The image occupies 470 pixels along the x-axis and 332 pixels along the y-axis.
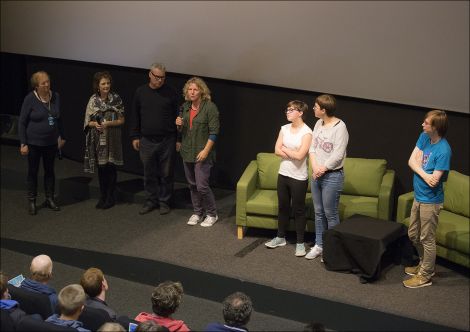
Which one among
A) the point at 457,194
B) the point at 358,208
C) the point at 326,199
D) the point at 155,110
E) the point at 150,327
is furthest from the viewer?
the point at 155,110

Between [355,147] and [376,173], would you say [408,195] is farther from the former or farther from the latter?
[355,147]

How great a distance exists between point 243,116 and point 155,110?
3.67ft

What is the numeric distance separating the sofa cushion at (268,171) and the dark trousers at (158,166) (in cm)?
79

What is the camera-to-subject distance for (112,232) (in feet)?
20.5

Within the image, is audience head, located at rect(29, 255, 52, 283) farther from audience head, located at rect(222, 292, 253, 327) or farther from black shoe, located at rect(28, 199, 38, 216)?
black shoe, located at rect(28, 199, 38, 216)

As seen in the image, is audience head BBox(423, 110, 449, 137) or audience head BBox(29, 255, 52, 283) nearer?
audience head BBox(29, 255, 52, 283)

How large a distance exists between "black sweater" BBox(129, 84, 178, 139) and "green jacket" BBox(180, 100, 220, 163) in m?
0.18

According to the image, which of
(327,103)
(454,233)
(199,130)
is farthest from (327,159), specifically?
(199,130)

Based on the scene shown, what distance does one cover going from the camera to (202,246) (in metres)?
5.78

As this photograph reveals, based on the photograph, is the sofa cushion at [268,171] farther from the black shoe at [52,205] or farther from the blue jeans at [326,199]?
the black shoe at [52,205]

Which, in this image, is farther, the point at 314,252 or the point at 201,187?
the point at 201,187

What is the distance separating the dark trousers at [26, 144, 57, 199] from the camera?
21.3 feet

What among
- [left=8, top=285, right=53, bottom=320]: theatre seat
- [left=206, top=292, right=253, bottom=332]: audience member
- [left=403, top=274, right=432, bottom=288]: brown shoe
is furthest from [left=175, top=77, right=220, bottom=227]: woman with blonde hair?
[left=206, top=292, right=253, bottom=332]: audience member

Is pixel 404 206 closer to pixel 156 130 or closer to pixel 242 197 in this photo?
pixel 242 197
